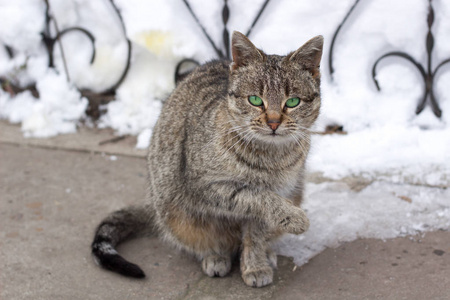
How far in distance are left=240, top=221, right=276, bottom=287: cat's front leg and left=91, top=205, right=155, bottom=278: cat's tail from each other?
51 cm

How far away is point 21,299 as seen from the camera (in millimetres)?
2586

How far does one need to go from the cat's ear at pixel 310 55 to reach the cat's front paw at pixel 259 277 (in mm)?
967

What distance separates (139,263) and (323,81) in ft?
6.77

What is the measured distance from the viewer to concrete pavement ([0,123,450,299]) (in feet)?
8.62

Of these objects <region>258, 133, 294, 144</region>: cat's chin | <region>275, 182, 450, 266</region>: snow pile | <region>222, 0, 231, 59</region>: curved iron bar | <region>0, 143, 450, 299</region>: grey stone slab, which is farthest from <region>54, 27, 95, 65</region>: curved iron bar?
<region>258, 133, 294, 144</region>: cat's chin

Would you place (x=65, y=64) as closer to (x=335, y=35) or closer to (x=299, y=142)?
(x=335, y=35)

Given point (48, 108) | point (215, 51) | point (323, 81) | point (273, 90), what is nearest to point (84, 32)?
point (48, 108)

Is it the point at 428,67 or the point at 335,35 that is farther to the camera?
the point at 335,35

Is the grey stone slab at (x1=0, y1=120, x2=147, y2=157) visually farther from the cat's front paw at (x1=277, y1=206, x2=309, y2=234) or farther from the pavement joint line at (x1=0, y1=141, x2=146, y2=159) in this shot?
the cat's front paw at (x1=277, y1=206, x2=309, y2=234)

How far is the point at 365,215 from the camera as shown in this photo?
3.18 meters

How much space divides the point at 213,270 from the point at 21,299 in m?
0.91

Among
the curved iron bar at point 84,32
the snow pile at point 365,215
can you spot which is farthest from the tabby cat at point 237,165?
the curved iron bar at point 84,32

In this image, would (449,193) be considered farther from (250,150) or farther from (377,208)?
(250,150)

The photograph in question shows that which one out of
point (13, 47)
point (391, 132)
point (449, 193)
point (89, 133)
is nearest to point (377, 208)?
point (449, 193)
